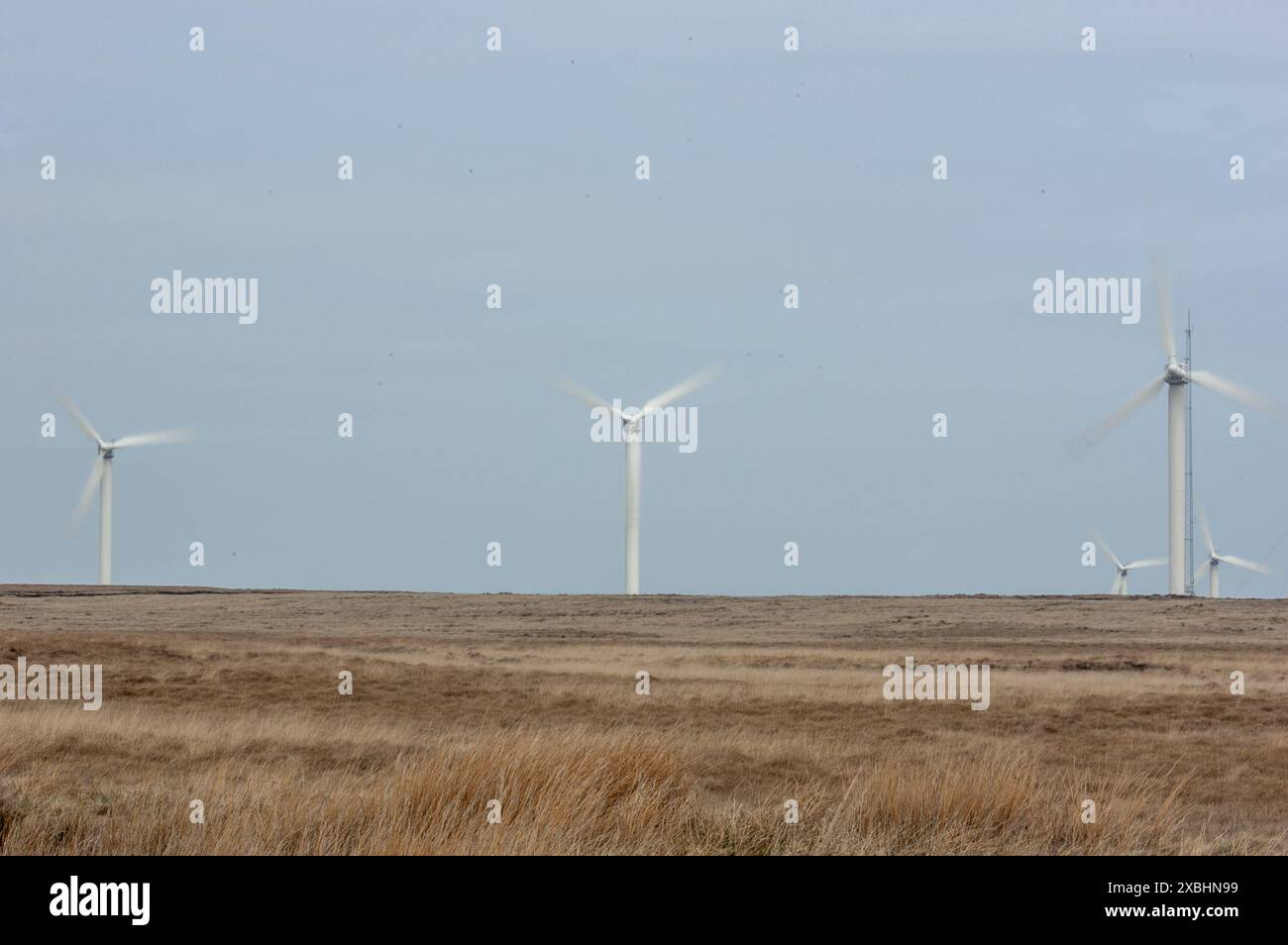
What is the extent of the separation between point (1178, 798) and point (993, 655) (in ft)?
97.8

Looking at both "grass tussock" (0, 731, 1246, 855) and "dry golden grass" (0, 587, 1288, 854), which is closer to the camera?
"grass tussock" (0, 731, 1246, 855)

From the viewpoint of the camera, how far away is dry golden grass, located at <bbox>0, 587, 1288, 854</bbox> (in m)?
12.4

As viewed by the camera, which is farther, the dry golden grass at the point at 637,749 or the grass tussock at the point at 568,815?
the dry golden grass at the point at 637,749

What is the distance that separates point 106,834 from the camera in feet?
39.1

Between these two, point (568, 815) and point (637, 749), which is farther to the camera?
point (637, 749)

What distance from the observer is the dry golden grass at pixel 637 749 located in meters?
12.4

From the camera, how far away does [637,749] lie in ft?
48.9

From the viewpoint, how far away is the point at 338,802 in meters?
12.7

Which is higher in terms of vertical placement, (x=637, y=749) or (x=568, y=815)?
(x=637, y=749)
